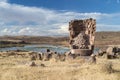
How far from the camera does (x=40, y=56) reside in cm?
3597

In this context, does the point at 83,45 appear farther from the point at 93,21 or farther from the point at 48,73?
the point at 48,73

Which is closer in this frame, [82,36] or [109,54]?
[82,36]

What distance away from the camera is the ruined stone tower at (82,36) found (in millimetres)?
37344

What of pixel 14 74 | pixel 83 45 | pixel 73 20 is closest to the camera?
pixel 14 74

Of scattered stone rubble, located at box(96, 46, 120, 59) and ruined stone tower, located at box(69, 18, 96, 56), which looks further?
scattered stone rubble, located at box(96, 46, 120, 59)

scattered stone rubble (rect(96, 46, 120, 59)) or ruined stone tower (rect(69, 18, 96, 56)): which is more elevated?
ruined stone tower (rect(69, 18, 96, 56))

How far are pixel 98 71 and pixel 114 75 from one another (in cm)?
149

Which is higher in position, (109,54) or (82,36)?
(82,36)

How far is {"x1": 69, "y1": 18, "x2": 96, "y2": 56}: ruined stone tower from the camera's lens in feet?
123

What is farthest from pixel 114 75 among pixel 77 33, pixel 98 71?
pixel 77 33

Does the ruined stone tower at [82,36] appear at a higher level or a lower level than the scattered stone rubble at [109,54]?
higher

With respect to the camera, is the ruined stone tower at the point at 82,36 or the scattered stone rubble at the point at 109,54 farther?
the scattered stone rubble at the point at 109,54

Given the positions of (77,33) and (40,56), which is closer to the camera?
(40,56)

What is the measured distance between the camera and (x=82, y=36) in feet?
128
